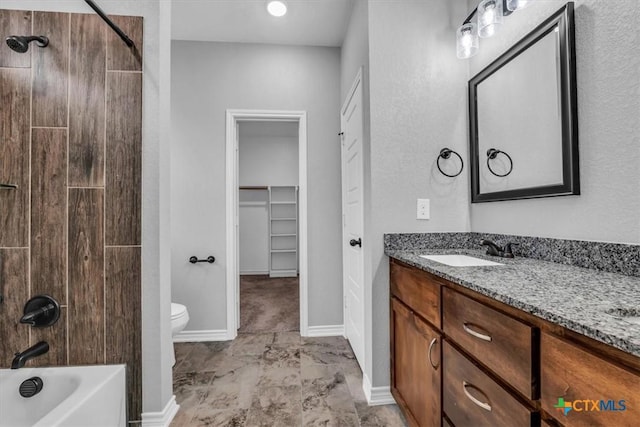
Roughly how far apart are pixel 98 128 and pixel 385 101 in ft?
5.07

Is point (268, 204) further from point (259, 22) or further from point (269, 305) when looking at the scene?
point (259, 22)

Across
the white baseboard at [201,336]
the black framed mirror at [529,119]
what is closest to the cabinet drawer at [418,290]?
the black framed mirror at [529,119]

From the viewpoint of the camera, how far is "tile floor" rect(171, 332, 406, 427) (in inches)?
64.8

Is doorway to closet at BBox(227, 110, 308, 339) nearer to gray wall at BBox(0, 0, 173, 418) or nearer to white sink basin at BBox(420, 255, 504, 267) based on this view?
gray wall at BBox(0, 0, 173, 418)

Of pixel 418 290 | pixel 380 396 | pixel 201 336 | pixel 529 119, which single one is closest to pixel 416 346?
pixel 418 290

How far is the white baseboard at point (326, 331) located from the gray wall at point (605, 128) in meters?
1.92

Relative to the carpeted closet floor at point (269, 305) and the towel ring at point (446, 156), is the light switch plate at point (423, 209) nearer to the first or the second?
the towel ring at point (446, 156)

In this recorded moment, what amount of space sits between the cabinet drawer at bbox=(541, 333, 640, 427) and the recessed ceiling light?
2.58 m

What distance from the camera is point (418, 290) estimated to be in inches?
53.5

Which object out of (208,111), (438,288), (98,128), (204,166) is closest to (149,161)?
(98,128)

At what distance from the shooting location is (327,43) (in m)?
2.78

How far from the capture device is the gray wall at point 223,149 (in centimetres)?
270

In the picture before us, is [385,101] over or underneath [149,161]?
over

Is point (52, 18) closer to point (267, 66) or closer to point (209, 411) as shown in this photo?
point (267, 66)
